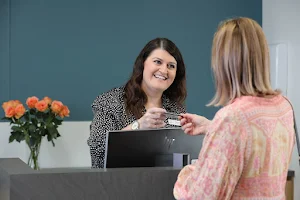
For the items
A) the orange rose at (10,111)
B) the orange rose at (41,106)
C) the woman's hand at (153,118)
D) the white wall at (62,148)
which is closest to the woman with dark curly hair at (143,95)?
the woman's hand at (153,118)

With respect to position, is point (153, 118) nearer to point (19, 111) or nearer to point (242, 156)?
point (242, 156)

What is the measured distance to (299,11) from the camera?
204 inches

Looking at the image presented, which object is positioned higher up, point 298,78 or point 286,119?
point 298,78

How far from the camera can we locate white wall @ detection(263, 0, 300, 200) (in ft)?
17.0

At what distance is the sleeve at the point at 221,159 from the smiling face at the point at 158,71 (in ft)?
5.09

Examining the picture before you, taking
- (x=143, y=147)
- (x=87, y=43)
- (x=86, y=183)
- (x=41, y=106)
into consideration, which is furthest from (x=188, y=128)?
(x=87, y=43)

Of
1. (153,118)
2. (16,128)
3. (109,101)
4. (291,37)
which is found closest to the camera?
(153,118)

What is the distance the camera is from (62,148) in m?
4.79

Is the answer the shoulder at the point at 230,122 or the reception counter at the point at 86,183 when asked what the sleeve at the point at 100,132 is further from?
the shoulder at the point at 230,122

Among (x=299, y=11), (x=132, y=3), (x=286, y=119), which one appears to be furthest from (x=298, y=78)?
(x=286, y=119)

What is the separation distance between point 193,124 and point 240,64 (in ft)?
2.44

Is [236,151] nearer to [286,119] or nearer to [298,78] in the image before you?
[286,119]

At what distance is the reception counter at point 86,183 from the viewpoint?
2168mm

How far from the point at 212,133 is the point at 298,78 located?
140 inches
